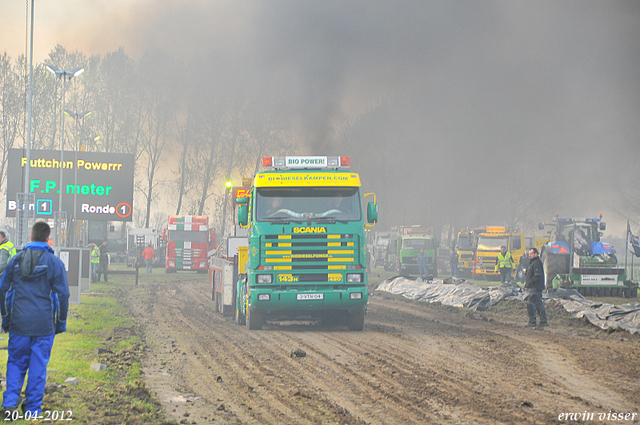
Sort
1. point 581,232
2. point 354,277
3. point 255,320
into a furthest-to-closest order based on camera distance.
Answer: point 581,232
point 255,320
point 354,277

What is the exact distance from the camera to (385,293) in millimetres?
28359

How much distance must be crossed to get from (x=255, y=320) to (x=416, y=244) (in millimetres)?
31341

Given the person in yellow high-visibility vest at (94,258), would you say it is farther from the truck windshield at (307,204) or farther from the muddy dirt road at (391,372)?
the truck windshield at (307,204)

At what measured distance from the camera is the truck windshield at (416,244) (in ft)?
146

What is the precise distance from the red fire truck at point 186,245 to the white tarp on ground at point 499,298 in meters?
17.6

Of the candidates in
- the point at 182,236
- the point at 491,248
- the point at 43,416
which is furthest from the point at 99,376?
the point at 182,236

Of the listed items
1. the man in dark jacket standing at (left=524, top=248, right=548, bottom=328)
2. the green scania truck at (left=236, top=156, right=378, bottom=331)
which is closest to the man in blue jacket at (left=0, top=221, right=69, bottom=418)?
the green scania truck at (left=236, top=156, right=378, bottom=331)

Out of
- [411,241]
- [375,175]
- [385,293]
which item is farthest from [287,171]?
[375,175]

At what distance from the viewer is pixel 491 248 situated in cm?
4012

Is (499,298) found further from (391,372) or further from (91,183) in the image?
(91,183)

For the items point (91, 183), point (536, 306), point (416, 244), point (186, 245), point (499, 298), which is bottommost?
point (499, 298)

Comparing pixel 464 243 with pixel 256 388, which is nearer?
pixel 256 388

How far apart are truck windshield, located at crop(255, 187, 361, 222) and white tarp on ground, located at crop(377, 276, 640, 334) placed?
6.55 metres

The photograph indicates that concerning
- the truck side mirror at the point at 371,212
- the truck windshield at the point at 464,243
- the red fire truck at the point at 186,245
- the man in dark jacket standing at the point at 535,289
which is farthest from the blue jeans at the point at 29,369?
the truck windshield at the point at 464,243
